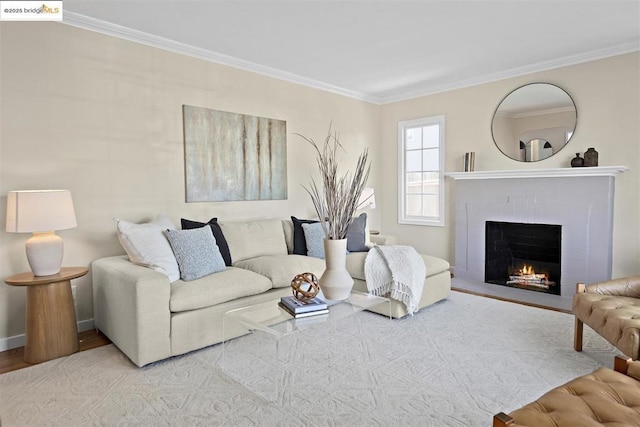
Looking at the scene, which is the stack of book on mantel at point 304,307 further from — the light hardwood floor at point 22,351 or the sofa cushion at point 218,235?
the light hardwood floor at point 22,351

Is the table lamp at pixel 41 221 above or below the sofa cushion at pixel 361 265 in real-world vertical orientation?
above

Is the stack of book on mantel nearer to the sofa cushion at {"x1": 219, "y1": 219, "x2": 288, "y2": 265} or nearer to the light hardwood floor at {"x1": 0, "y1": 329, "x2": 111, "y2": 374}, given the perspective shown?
the sofa cushion at {"x1": 219, "y1": 219, "x2": 288, "y2": 265}

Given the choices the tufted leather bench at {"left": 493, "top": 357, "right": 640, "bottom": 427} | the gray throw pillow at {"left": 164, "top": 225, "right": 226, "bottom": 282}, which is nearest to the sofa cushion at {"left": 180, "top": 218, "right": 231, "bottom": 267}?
the gray throw pillow at {"left": 164, "top": 225, "right": 226, "bottom": 282}

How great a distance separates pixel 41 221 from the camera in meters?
2.70

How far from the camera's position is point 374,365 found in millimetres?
2623

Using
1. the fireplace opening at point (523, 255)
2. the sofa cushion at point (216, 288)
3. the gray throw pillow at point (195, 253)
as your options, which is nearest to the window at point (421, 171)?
the fireplace opening at point (523, 255)

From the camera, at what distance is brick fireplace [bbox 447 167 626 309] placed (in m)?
4.10

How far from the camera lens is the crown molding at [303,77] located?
3.33m

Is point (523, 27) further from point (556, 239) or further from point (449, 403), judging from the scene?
point (449, 403)

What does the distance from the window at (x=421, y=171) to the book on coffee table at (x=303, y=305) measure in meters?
3.46

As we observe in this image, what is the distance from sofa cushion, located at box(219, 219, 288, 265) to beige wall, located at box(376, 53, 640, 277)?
8.42 feet

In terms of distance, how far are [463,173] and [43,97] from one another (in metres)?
4.55

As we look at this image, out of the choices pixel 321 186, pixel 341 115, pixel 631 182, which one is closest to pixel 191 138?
pixel 321 186

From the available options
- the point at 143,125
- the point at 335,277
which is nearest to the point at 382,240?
the point at 335,277
